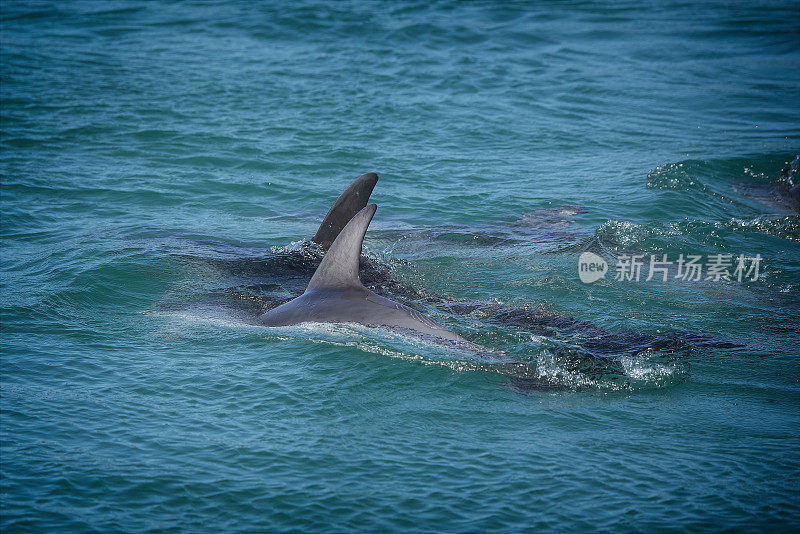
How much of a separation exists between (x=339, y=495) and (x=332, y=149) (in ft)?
33.6

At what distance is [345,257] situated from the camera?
6953mm

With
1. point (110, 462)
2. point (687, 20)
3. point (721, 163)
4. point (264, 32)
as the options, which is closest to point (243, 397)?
point (110, 462)

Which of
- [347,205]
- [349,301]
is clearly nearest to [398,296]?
[347,205]

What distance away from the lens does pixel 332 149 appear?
14.7 meters

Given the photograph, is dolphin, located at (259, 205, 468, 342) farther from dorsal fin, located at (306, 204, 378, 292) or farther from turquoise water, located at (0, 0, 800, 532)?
turquoise water, located at (0, 0, 800, 532)

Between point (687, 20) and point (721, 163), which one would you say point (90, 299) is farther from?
point (687, 20)

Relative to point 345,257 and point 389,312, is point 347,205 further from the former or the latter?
point 389,312

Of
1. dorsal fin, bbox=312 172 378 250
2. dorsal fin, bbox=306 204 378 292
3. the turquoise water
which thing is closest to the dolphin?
dorsal fin, bbox=306 204 378 292

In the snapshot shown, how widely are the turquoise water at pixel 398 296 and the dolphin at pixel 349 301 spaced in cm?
15

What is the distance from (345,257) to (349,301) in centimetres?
38

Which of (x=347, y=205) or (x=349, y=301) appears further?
(x=347, y=205)

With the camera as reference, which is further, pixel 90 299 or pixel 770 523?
pixel 90 299

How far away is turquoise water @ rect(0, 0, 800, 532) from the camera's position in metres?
5.19

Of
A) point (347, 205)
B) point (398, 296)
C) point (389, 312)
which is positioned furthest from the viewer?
point (347, 205)
